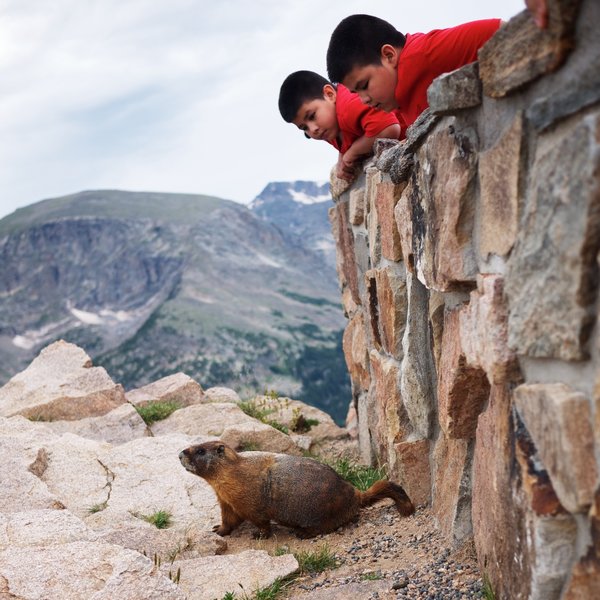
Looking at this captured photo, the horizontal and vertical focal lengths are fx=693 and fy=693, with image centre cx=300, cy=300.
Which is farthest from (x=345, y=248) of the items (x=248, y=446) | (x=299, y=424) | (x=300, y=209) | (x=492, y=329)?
(x=300, y=209)

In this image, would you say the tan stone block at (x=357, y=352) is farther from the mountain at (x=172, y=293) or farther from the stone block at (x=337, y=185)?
the mountain at (x=172, y=293)

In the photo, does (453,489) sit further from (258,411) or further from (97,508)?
(258,411)

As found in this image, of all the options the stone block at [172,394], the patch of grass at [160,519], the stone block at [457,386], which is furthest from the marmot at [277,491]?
the stone block at [172,394]

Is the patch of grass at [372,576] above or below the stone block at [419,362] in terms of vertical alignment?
below

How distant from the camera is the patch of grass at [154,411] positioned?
8164 mm

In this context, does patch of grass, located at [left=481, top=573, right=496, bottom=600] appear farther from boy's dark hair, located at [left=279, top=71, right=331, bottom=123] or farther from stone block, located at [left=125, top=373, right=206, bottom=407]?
stone block, located at [left=125, top=373, right=206, bottom=407]

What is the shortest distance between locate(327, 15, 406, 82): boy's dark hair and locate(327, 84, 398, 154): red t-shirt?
956 millimetres

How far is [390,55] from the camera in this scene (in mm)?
3604

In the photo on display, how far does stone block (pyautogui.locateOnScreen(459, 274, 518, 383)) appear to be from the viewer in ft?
7.38

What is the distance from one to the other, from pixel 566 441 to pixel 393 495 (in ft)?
8.22

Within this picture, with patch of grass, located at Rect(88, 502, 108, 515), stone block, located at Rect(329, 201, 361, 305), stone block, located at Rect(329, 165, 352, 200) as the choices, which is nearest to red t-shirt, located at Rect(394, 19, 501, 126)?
stone block, located at Rect(329, 165, 352, 200)

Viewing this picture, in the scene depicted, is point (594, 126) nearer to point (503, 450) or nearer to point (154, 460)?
point (503, 450)

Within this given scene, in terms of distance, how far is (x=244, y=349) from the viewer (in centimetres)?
4244

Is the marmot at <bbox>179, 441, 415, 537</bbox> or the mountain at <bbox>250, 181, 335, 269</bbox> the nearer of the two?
the marmot at <bbox>179, 441, 415, 537</bbox>
